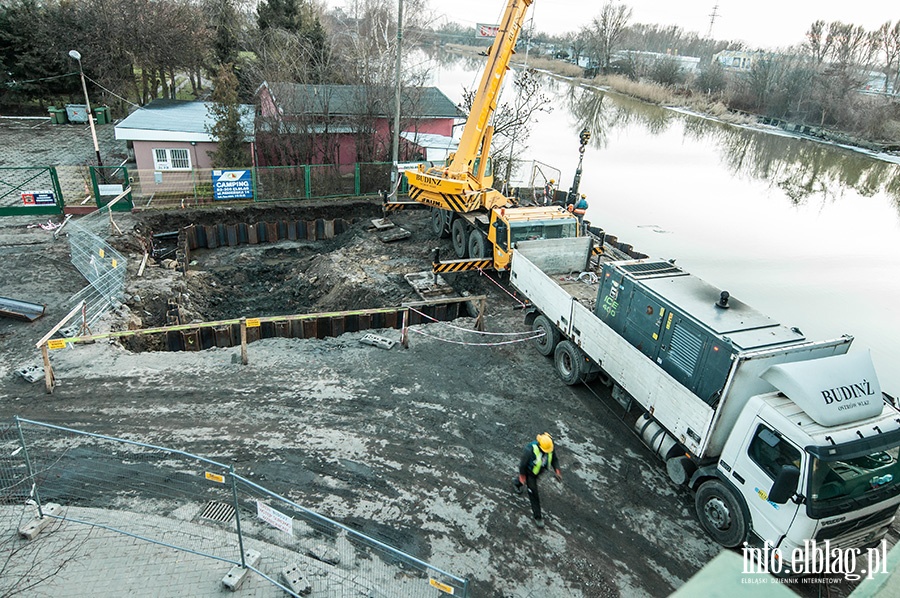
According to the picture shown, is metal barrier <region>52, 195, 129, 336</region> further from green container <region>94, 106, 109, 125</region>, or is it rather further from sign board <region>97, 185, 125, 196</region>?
green container <region>94, 106, 109, 125</region>

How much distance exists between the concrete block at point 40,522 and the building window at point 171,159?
19779 mm

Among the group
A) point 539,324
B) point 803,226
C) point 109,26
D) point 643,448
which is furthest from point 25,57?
point 803,226

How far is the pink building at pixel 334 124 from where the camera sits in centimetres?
2480

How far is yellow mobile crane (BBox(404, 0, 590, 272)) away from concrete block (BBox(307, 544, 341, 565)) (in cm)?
944

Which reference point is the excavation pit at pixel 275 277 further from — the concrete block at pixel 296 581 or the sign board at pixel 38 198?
the concrete block at pixel 296 581

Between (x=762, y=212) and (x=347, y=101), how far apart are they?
2317 centimetres

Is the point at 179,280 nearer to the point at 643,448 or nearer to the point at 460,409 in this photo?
the point at 460,409

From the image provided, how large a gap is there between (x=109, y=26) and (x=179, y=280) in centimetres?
2580

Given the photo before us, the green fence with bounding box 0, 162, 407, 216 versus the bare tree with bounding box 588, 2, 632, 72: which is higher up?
the bare tree with bounding box 588, 2, 632, 72

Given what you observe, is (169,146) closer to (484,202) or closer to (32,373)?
(484,202)

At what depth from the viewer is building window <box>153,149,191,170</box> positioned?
2355cm

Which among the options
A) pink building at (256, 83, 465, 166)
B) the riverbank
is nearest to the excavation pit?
pink building at (256, 83, 465, 166)

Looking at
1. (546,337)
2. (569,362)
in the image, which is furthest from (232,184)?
(569,362)

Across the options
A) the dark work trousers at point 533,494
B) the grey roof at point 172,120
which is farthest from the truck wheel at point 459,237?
the grey roof at point 172,120
